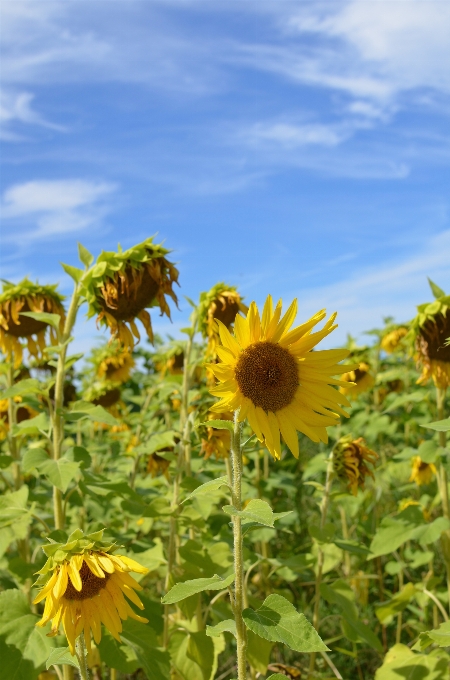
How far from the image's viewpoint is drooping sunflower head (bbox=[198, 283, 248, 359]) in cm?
322

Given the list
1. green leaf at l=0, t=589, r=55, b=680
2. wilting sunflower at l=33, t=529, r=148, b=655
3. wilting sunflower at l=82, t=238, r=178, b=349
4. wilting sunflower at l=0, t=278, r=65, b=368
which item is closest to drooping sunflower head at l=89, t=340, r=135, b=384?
wilting sunflower at l=0, t=278, r=65, b=368

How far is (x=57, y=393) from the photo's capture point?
2586 millimetres

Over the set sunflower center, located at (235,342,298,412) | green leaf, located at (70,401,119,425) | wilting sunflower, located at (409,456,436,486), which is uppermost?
green leaf, located at (70,401,119,425)

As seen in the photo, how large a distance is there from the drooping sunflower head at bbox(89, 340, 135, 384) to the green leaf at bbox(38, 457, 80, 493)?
3259mm

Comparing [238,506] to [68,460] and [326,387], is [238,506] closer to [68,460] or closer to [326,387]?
[326,387]

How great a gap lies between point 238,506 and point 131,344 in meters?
1.39

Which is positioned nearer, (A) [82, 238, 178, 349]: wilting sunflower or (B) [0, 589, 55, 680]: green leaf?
(B) [0, 589, 55, 680]: green leaf

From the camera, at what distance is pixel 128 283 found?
2674 millimetres

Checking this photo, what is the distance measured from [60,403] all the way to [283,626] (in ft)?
4.32

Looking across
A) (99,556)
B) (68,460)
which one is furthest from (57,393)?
(99,556)

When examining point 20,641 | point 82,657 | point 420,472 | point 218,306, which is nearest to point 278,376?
point 82,657

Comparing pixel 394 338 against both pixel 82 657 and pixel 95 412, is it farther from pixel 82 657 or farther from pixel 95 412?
pixel 82 657

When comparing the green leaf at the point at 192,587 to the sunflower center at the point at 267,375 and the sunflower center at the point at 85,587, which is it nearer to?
the sunflower center at the point at 85,587

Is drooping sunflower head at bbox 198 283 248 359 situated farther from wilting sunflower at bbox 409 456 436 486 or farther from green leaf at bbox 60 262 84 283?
wilting sunflower at bbox 409 456 436 486
